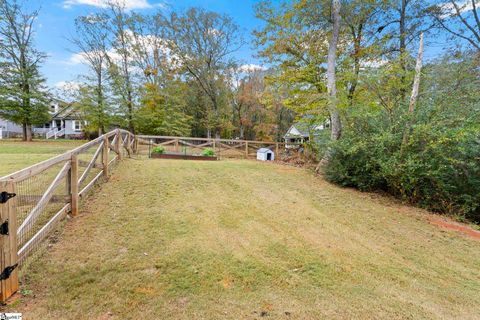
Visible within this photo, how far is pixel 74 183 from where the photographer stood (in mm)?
3523

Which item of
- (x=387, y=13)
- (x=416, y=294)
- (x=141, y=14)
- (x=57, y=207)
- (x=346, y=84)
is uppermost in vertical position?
(x=141, y=14)

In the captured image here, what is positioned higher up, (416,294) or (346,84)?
(346,84)

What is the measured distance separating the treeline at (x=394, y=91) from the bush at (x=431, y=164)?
0.8 inches

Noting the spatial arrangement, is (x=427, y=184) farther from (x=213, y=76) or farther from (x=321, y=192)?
(x=213, y=76)

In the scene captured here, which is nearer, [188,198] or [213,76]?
[188,198]

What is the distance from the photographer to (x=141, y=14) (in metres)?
18.4

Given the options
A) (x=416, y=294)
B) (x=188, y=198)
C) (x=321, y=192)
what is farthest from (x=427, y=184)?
(x=188, y=198)

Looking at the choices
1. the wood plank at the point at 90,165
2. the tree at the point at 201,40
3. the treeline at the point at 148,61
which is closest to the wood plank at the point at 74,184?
the wood plank at the point at 90,165

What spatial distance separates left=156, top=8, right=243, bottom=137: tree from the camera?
1822cm

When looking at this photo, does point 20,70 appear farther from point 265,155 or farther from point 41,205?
point 41,205

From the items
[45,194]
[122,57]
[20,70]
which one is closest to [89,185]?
[45,194]

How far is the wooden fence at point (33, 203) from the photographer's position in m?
1.87

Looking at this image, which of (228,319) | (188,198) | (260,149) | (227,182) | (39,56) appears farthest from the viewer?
(39,56)

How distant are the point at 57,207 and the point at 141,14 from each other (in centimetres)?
2034
